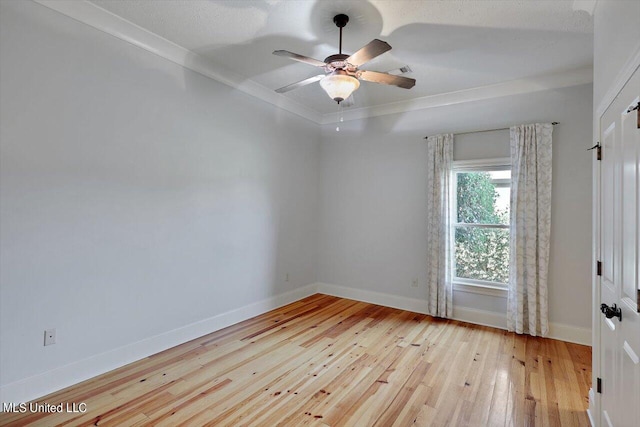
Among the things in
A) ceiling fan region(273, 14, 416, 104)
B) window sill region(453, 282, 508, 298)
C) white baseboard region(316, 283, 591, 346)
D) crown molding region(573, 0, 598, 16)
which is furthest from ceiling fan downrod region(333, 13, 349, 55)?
white baseboard region(316, 283, 591, 346)

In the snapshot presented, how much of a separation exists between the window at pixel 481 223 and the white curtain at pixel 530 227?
21cm

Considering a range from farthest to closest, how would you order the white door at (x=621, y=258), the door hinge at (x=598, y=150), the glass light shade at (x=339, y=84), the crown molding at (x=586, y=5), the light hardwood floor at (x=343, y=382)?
1. the glass light shade at (x=339, y=84)
2. the crown molding at (x=586, y=5)
3. the light hardwood floor at (x=343, y=382)
4. the door hinge at (x=598, y=150)
5. the white door at (x=621, y=258)

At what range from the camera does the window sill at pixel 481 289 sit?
3849 millimetres

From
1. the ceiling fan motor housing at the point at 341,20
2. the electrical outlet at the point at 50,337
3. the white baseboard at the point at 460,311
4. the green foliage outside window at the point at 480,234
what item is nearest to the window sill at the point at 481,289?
the green foliage outside window at the point at 480,234

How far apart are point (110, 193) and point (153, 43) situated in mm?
1480

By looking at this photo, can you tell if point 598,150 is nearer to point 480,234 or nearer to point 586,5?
point 586,5

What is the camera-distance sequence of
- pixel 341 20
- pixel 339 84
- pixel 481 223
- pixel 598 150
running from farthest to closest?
pixel 481 223
pixel 341 20
pixel 339 84
pixel 598 150

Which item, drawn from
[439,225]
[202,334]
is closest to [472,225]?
[439,225]

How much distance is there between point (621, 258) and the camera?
5.13 ft

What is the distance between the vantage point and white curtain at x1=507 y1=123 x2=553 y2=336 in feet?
11.5

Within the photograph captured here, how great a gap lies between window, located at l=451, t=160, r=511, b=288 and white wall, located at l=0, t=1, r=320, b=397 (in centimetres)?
270

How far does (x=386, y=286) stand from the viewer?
4.68 metres

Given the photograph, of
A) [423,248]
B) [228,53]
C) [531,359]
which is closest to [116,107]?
[228,53]

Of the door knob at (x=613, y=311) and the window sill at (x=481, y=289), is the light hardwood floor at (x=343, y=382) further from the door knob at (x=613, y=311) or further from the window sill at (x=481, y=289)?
the door knob at (x=613, y=311)
